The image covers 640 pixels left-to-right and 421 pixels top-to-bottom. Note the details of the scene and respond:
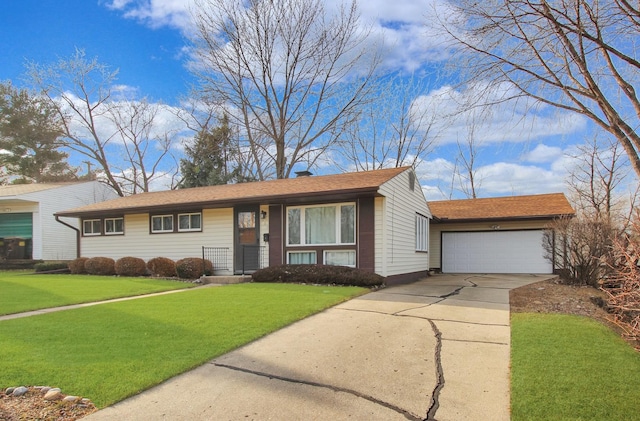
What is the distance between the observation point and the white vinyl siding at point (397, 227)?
12.1 meters

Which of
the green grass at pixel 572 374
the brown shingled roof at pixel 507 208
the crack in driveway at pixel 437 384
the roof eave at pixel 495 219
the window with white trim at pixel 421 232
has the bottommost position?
the crack in driveway at pixel 437 384

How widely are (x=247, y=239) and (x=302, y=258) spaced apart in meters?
2.47

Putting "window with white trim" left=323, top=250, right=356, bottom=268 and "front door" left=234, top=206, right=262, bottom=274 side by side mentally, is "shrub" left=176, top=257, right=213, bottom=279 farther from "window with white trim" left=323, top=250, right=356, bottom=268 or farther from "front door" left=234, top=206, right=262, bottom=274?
"window with white trim" left=323, top=250, right=356, bottom=268

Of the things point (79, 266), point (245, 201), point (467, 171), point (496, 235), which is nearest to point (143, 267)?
point (79, 266)

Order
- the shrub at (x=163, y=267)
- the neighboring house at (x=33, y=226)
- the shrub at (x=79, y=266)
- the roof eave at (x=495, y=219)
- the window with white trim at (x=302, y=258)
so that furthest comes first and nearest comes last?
1. the neighboring house at (x=33, y=226)
2. the shrub at (x=79, y=266)
3. the roof eave at (x=495, y=219)
4. the shrub at (x=163, y=267)
5. the window with white trim at (x=302, y=258)

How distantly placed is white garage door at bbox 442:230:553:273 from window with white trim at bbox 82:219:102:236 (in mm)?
15274

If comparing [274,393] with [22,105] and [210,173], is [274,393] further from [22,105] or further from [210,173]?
[22,105]

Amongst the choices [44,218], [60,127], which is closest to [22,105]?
[60,127]

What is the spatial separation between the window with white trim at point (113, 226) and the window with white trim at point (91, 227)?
36 centimetres

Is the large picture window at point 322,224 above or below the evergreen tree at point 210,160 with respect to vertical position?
below

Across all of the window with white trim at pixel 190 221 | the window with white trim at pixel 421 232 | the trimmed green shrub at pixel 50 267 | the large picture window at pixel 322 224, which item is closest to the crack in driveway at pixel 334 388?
the large picture window at pixel 322 224

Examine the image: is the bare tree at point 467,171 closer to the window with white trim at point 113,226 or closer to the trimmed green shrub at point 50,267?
the window with white trim at point 113,226

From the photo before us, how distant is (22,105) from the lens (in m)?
31.0

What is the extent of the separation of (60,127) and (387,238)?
97.9ft
